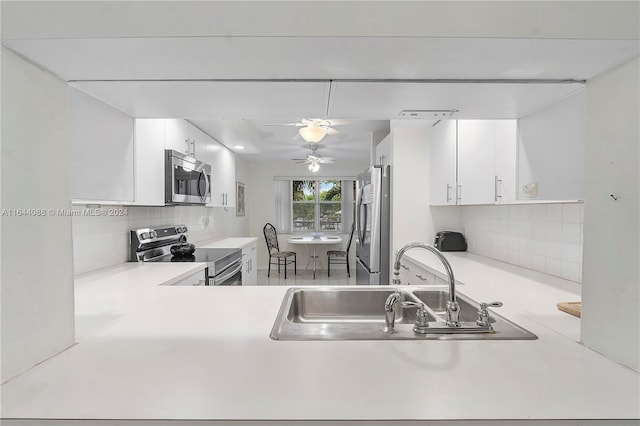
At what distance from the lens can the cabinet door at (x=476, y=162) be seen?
6.34 ft

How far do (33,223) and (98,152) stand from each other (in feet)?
3.16

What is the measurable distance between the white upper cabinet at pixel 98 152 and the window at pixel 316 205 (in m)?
4.92

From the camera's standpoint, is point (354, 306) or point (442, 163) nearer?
point (354, 306)

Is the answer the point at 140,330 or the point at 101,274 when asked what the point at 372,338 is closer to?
the point at 140,330

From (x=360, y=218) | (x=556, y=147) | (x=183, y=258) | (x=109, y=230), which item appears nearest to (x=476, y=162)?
(x=556, y=147)

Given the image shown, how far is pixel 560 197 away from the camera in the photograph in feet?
4.05

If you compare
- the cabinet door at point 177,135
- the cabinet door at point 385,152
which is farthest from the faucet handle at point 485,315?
the cabinet door at point 385,152

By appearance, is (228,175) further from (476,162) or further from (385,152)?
(476,162)

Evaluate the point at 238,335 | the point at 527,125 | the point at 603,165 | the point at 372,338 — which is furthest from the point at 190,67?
the point at 527,125

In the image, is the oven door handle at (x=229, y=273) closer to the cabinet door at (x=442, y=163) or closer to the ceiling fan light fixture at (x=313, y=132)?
the ceiling fan light fixture at (x=313, y=132)

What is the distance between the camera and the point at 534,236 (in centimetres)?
200

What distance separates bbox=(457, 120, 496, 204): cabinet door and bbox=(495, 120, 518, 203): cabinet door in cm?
5

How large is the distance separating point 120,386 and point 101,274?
1471 millimetres

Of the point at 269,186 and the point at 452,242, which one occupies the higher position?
the point at 269,186
